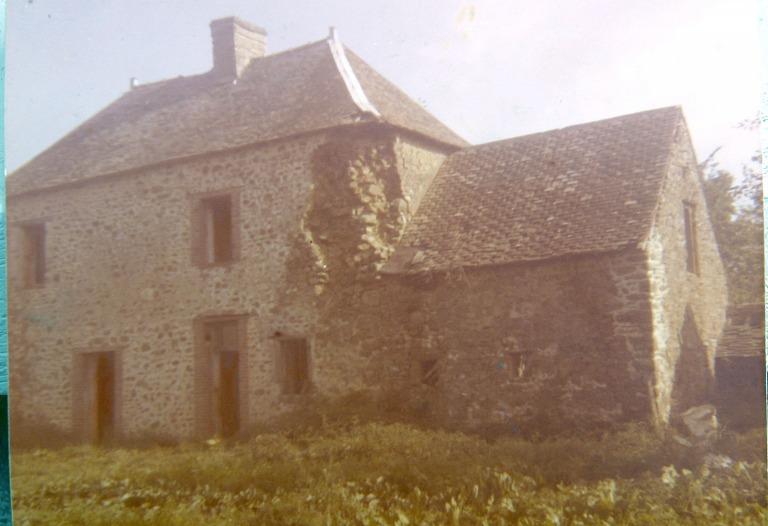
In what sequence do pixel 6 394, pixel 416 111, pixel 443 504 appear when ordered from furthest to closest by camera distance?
pixel 416 111, pixel 6 394, pixel 443 504

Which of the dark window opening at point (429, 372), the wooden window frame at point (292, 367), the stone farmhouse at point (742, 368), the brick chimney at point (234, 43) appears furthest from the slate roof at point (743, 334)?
the brick chimney at point (234, 43)

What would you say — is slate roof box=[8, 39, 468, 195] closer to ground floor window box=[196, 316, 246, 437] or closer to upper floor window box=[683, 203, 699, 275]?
ground floor window box=[196, 316, 246, 437]

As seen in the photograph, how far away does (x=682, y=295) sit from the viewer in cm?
805

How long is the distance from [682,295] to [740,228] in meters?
1.50

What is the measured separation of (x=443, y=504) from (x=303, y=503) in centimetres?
135

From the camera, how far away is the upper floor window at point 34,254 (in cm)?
849

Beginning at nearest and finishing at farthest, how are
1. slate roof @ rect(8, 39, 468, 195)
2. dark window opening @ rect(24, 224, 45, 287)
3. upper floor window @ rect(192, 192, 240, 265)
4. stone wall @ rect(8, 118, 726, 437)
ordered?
stone wall @ rect(8, 118, 726, 437)
upper floor window @ rect(192, 192, 240, 265)
dark window opening @ rect(24, 224, 45, 287)
slate roof @ rect(8, 39, 468, 195)

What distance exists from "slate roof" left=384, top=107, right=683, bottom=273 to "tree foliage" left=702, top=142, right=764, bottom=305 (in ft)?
2.62

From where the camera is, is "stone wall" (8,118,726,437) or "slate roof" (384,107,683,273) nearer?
"stone wall" (8,118,726,437)

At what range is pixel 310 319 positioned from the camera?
8.03 m

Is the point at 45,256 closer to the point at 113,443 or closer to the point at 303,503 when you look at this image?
the point at 113,443

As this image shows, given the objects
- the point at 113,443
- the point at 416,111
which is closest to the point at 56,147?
the point at 113,443

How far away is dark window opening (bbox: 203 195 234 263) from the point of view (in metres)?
8.39

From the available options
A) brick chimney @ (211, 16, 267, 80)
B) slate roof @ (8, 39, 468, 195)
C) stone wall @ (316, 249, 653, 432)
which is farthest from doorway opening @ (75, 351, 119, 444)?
brick chimney @ (211, 16, 267, 80)
